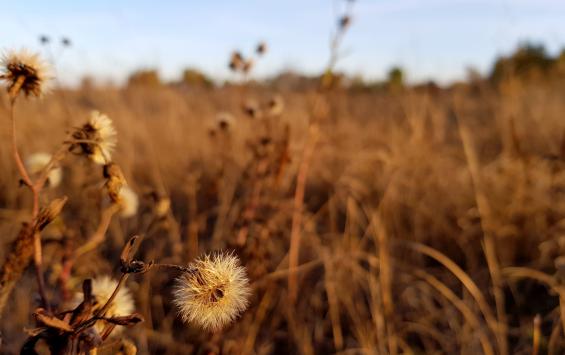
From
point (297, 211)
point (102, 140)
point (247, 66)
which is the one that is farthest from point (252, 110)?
point (102, 140)

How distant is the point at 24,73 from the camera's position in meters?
0.83

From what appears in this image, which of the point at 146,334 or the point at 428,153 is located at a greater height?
the point at 428,153

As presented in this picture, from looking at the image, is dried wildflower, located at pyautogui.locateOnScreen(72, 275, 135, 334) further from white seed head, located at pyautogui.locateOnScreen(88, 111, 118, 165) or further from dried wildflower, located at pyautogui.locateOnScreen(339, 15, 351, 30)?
dried wildflower, located at pyautogui.locateOnScreen(339, 15, 351, 30)

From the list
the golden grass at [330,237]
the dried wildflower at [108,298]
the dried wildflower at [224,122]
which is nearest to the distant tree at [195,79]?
the golden grass at [330,237]

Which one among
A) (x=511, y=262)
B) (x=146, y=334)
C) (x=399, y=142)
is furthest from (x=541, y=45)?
(x=146, y=334)

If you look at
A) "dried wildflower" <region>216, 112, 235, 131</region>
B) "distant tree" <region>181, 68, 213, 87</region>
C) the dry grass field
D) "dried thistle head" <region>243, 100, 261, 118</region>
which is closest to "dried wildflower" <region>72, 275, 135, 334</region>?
the dry grass field

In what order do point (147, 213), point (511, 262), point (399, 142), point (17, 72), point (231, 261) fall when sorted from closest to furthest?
point (231, 261)
point (17, 72)
point (511, 262)
point (147, 213)
point (399, 142)

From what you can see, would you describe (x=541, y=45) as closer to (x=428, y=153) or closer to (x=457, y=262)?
(x=428, y=153)

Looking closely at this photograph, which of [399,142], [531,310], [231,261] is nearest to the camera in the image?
[231,261]

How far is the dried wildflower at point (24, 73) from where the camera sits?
82cm

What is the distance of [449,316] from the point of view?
212cm

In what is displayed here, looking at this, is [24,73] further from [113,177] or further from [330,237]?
[330,237]

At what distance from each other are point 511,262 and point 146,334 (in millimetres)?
1765

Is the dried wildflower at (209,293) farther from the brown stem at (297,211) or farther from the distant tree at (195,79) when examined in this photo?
the distant tree at (195,79)
